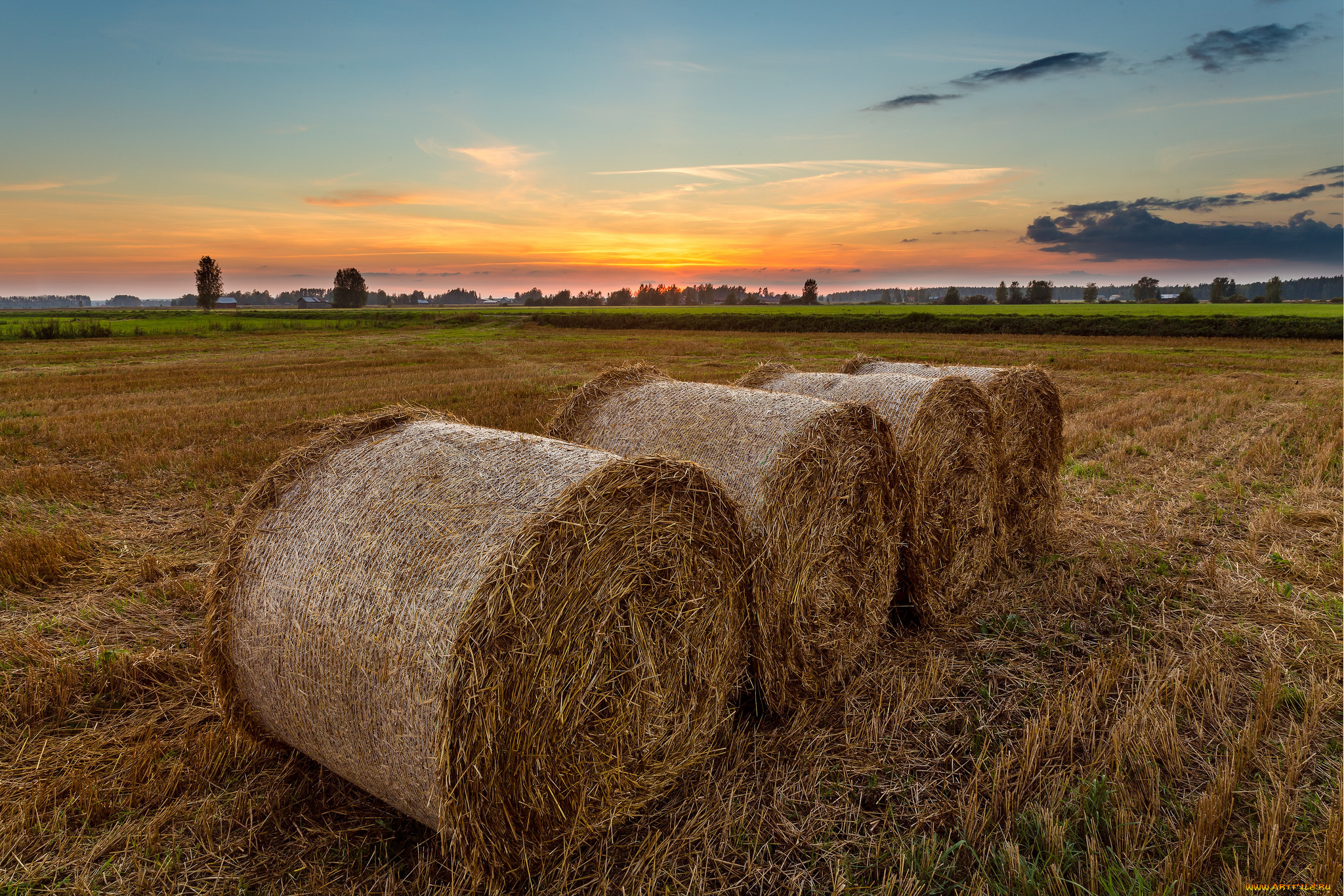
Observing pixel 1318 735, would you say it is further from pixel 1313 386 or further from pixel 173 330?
pixel 173 330

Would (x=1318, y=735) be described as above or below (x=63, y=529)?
below

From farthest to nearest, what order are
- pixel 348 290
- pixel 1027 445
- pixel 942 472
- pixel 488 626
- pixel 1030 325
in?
pixel 348 290
pixel 1030 325
pixel 1027 445
pixel 942 472
pixel 488 626

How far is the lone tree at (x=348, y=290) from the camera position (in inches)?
5655

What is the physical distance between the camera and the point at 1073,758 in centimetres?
418

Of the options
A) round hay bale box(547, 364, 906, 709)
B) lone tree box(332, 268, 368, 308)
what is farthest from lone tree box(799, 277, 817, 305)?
round hay bale box(547, 364, 906, 709)

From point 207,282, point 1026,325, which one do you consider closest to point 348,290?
point 207,282

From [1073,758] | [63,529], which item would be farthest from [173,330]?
[1073,758]

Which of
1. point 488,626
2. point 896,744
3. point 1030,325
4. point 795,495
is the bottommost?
point 896,744

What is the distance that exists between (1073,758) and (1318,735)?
1.63m

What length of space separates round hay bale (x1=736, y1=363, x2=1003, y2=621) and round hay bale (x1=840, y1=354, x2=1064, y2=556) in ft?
1.65

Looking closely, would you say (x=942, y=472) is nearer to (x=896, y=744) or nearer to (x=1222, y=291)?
(x=896, y=744)

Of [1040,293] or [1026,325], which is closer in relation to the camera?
[1026,325]

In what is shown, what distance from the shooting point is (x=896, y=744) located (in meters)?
4.35

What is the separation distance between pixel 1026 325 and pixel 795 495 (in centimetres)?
5156
